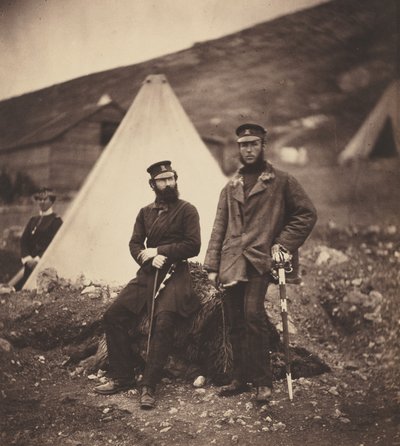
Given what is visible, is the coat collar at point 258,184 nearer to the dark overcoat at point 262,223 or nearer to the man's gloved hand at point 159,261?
the dark overcoat at point 262,223

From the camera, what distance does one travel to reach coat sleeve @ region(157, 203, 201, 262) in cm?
339

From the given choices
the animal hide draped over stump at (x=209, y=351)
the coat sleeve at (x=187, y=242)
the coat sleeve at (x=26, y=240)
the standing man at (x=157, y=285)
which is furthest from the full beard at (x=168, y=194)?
the coat sleeve at (x=26, y=240)

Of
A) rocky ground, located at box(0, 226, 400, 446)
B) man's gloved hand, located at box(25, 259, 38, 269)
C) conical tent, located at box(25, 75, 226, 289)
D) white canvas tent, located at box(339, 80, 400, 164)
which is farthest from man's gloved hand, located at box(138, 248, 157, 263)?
white canvas tent, located at box(339, 80, 400, 164)

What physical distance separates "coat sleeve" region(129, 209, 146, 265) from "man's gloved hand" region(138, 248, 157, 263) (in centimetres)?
4

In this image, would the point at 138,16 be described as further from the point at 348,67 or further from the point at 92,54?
the point at 348,67

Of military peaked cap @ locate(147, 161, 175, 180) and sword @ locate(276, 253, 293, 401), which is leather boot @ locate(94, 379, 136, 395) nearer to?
sword @ locate(276, 253, 293, 401)

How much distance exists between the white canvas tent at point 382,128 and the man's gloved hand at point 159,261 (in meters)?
1.39

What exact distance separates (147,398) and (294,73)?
7.35 feet

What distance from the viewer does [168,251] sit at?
133 inches

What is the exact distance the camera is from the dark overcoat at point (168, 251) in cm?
336

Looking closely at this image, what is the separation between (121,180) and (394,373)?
2.18m

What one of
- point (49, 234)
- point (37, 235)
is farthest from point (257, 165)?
point (37, 235)

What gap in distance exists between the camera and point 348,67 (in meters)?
Result: 3.55

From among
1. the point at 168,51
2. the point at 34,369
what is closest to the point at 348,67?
the point at 168,51
